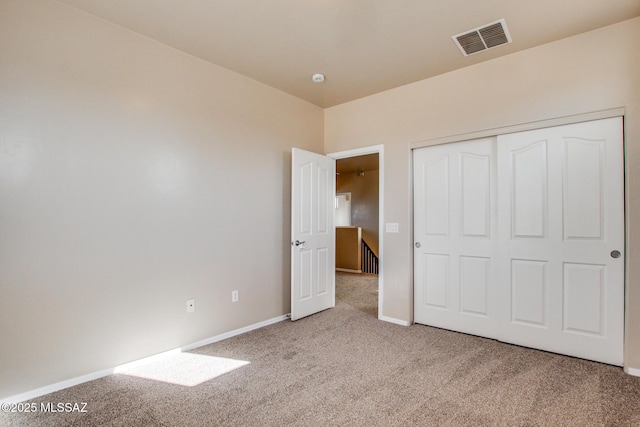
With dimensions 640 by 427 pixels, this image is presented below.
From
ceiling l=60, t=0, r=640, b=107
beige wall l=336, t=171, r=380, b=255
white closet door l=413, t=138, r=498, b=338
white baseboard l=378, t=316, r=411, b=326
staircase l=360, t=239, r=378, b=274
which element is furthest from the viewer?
beige wall l=336, t=171, r=380, b=255

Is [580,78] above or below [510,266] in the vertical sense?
above

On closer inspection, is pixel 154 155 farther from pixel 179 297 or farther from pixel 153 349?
pixel 153 349

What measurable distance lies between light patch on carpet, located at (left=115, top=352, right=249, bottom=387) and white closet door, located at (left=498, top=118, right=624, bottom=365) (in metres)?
2.61

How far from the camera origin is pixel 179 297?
2.83 meters

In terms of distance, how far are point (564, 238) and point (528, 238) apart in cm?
26

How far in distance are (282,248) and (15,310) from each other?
231cm

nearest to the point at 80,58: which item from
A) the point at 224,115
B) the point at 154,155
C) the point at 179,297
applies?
the point at 154,155

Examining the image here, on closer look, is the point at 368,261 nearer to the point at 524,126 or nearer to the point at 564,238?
the point at 564,238

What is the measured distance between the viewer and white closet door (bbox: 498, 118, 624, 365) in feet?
8.18

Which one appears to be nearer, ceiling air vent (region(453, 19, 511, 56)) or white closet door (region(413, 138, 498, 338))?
ceiling air vent (region(453, 19, 511, 56))

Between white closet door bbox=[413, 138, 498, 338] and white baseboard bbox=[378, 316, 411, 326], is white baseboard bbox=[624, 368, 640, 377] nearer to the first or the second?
white closet door bbox=[413, 138, 498, 338]

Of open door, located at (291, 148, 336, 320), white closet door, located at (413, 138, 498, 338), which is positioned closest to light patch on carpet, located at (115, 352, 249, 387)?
open door, located at (291, 148, 336, 320)

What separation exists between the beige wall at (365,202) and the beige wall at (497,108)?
4271mm

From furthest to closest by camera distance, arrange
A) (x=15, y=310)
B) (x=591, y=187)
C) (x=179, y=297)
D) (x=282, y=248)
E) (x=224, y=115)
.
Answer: (x=282, y=248)
(x=224, y=115)
(x=179, y=297)
(x=591, y=187)
(x=15, y=310)
